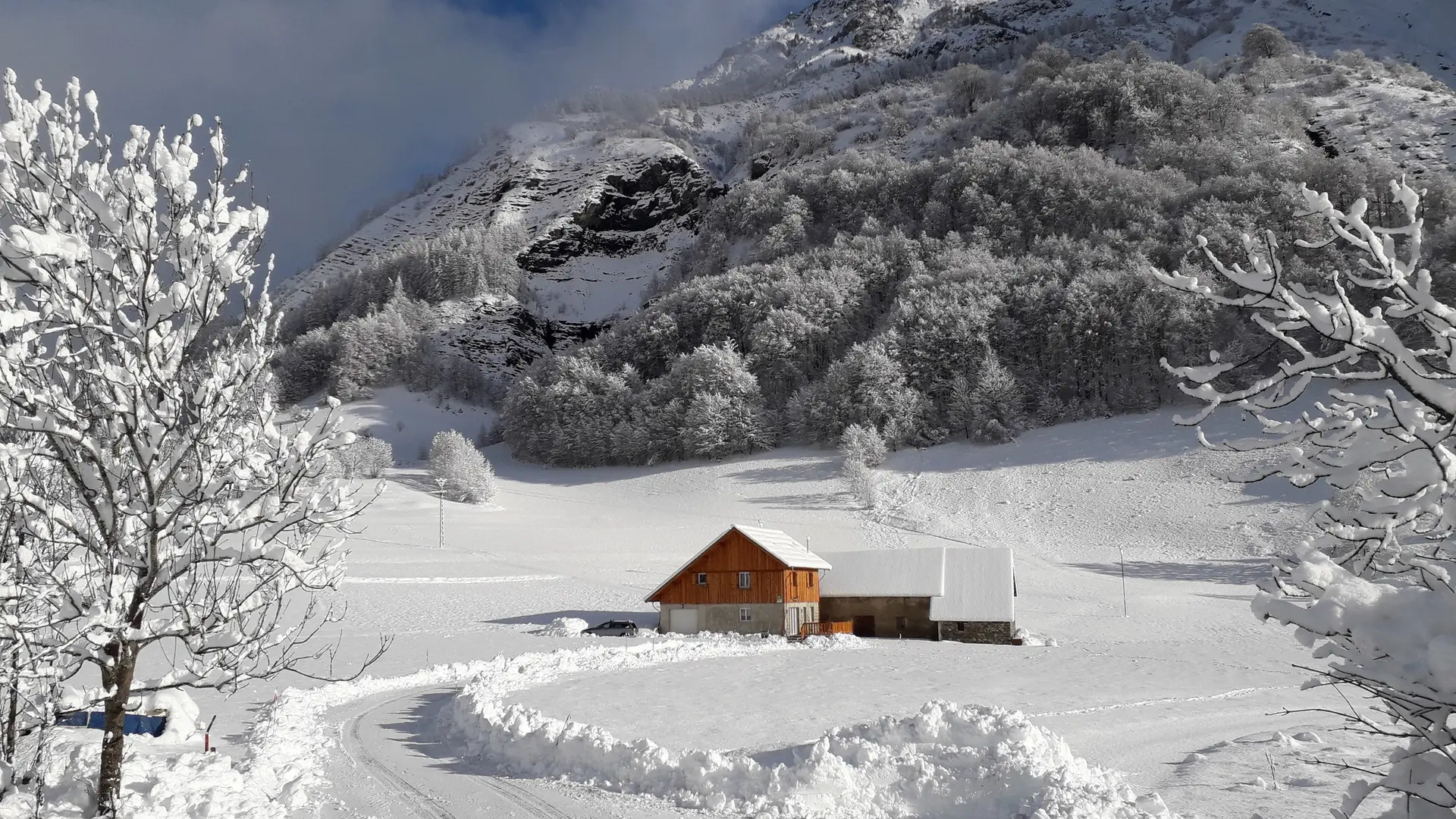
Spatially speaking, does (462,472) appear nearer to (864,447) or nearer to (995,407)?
(864,447)

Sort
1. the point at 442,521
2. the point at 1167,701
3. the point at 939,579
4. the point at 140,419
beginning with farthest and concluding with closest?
the point at 442,521, the point at 939,579, the point at 1167,701, the point at 140,419

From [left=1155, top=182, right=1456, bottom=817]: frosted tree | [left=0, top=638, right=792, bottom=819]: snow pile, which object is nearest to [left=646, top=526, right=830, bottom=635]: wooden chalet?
[left=0, top=638, right=792, bottom=819]: snow pile

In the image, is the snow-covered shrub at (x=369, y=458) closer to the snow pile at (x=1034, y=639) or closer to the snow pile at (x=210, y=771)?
the snow pile at (x=210, y=771)

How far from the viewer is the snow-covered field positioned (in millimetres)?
12000

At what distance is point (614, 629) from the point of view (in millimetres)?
34719

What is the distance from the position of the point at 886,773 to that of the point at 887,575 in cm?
2742

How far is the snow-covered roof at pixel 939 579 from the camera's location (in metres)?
35.2

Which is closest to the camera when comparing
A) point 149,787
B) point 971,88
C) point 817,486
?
point 149,787

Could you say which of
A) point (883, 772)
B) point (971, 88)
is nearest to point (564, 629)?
point (883, 772)

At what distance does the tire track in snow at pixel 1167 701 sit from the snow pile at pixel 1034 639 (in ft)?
27.7

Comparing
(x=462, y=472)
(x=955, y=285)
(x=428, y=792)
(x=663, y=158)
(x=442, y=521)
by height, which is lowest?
(x=428, y=792)

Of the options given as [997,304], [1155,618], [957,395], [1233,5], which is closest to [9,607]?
[1155,618]

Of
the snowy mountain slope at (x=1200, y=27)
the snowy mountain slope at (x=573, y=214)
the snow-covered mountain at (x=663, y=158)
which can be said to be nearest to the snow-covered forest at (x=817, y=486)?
the snow-covered mountain at (x=663, y=158)

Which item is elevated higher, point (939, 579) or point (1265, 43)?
point (1265, 43)
